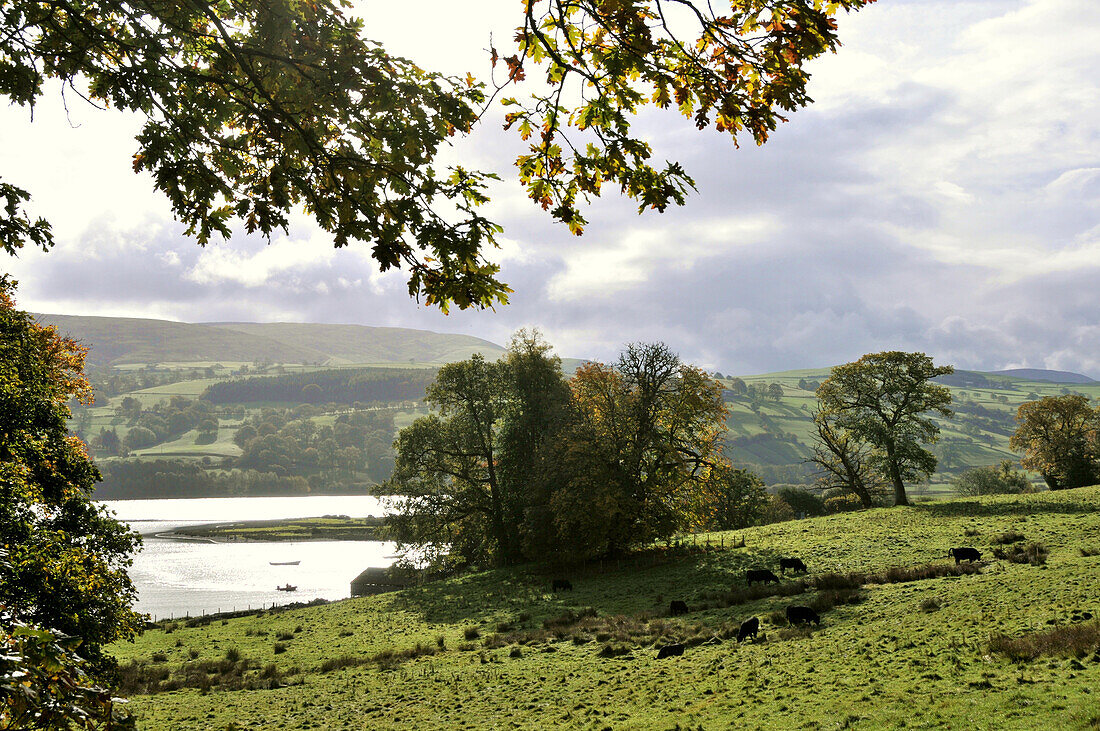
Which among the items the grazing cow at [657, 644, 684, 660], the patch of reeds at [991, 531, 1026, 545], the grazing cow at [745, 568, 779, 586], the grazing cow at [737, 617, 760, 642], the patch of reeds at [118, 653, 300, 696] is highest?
the patch of reeds at [991, 531, 1026, 545]

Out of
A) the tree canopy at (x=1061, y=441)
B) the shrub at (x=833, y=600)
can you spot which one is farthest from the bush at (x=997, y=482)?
the shrub at (x=833, y=600)

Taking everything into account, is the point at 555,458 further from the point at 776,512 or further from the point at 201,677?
the point at 776,512

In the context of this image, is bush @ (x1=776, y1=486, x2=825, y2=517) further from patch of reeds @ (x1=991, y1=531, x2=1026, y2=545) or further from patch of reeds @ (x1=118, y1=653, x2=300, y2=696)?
patch of reeds @ (x1=118, y1=653, x2=300, y2=696)

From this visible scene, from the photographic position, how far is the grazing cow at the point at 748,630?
59.9ft

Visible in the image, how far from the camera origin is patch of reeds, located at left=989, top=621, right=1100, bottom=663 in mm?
11820

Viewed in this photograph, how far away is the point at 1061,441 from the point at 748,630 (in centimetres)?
5755

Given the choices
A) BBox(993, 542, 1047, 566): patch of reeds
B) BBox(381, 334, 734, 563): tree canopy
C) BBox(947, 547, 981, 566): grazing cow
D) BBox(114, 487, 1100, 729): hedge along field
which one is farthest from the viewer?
BBox(381, 334, 734, 563): tree canopy

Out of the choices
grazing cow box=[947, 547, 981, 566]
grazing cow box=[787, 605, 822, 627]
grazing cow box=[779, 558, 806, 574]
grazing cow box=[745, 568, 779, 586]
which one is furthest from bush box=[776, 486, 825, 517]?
grazing cow box=[787, 605, 822, 627]

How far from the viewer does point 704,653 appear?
17516mm

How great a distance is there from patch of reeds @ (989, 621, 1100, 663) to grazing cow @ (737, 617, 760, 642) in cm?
654

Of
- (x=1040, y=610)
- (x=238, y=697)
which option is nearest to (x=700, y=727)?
(x=1040, y=610)

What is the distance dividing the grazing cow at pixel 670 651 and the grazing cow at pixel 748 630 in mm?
1843

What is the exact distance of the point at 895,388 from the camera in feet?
169

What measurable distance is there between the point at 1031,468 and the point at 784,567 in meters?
50.9
